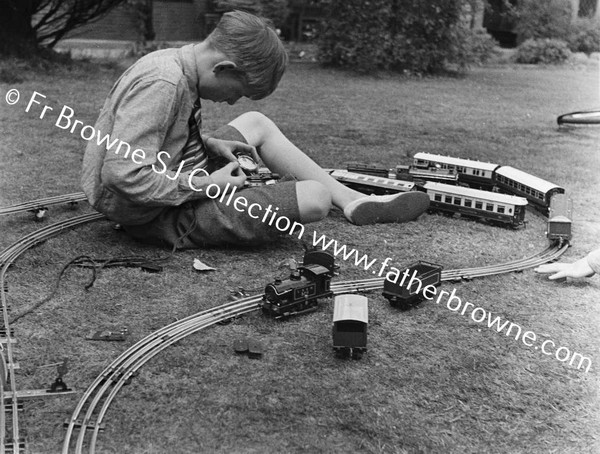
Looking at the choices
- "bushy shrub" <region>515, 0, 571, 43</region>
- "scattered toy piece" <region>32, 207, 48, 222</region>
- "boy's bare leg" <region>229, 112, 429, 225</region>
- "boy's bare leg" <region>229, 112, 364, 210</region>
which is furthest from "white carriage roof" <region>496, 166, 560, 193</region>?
"bushy shrub" <region>515, 0, 571, 43</region>

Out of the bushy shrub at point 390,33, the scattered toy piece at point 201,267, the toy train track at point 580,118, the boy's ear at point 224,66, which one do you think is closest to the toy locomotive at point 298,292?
the scattered toy piece at point 201,267

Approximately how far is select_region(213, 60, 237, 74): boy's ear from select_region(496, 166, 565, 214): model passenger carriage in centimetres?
273

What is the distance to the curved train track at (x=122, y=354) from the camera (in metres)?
2.62

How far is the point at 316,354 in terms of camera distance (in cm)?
332

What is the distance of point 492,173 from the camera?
6086 millimetres

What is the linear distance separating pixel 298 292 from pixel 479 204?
2.19m

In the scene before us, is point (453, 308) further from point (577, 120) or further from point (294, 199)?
point (577, 120)

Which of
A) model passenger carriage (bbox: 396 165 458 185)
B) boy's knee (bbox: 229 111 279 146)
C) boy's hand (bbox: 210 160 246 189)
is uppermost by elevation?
boy's knee (bbox: 229 111 279 146)

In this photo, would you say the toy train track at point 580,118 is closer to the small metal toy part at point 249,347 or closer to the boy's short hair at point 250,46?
the boy's short hair at point 250,46

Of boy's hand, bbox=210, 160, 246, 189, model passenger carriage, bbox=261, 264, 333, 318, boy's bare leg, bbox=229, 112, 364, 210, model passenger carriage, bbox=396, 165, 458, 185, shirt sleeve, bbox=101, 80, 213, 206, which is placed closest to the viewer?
model passenger carriage, bbox=261, 264, 333, 318

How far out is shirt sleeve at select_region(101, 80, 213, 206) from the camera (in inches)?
158

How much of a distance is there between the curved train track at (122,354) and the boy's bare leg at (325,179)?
868 mm

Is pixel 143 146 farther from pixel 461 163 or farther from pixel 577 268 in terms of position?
pixel 461 163

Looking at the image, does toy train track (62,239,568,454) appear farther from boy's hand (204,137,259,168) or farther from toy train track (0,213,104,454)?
boy's hand (204,137,259,168)
